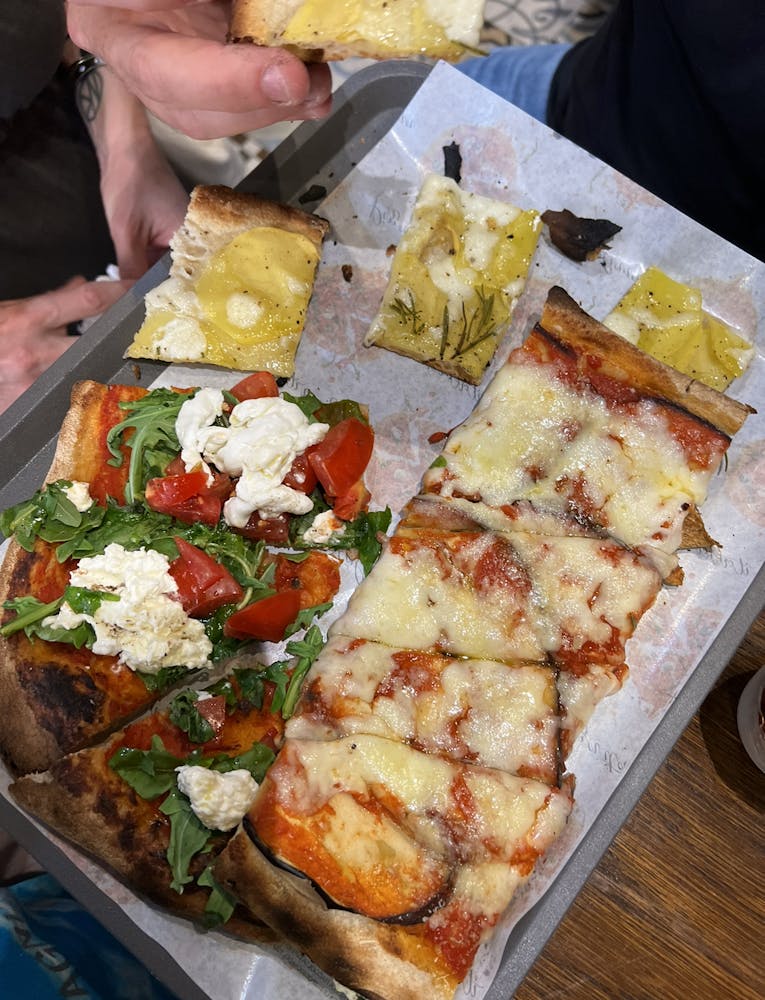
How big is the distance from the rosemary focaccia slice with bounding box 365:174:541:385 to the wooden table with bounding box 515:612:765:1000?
1767 millimetres

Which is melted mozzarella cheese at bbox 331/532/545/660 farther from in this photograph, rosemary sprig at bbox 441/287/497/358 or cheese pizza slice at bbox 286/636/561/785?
rosemary sprig at bbox 441/287/497/358

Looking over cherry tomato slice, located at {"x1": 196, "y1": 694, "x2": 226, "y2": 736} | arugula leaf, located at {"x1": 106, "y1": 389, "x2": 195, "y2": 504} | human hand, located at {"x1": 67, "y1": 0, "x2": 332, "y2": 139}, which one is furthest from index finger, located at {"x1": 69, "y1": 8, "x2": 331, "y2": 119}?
cherry tomato slice, located at {"x1": 196, "y1": 694, "x2": 226, "y2": 736}

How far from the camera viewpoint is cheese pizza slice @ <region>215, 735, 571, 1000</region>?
2506 mm

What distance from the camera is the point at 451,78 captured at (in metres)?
3.83

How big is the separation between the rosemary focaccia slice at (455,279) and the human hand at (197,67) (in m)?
0.81

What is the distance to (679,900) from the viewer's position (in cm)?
312

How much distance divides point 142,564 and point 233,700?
0.60 m

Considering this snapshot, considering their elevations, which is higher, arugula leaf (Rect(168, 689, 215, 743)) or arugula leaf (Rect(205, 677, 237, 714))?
arugula leaf (Rect(205, 677, 237, 714))

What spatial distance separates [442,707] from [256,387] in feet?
4.68

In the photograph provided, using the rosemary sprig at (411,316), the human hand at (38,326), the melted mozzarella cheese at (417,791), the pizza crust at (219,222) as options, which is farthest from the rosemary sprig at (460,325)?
the melted mozzarella cheese at (417,791)

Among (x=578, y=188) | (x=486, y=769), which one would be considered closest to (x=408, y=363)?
(x=578, y=188)

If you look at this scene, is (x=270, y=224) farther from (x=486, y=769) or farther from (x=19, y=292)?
(x=486, y=769)

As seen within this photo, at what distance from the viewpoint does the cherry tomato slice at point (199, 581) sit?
2.98 m

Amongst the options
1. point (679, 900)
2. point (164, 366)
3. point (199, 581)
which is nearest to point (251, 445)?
point (199, 581)
